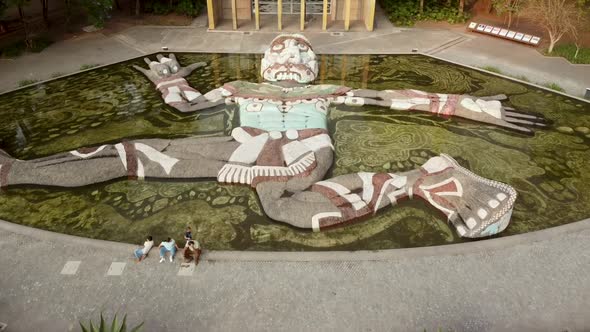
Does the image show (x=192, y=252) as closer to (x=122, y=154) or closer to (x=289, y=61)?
(x=122, y=154)

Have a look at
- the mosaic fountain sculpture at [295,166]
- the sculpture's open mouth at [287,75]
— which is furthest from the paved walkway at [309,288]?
the sculpture's open mouth at [287,75]

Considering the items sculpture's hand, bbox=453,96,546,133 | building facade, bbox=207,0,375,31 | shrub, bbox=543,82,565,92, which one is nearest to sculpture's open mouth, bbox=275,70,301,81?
sculpture's hand, bbox=453,96,546,133

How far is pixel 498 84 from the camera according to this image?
789 inches

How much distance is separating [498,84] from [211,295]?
1648cm

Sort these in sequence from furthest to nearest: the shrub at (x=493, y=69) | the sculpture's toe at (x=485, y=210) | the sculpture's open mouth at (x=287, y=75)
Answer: the shrub at (x=493, y=69)
the sculpture's open mouth at (x=287, y=75)
the sculpture's toe at (x=485, y=210)

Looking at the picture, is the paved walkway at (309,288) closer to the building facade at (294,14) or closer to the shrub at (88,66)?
the shrub at (88,66)

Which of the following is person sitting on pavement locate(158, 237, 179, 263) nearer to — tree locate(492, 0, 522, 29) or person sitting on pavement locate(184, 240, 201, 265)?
person sitting on pavement locate(184, 240, 201, 265)

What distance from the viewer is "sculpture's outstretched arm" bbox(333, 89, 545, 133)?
16.3m

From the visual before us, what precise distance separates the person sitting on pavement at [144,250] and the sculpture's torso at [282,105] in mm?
5510

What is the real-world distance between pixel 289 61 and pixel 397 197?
330 inches

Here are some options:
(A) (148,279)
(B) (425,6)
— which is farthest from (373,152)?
(B) (425,6)

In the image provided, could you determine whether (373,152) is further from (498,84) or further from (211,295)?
(498,84)

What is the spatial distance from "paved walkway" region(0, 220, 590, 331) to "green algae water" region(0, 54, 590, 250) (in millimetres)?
705

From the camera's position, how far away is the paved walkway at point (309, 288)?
30.3 ft
